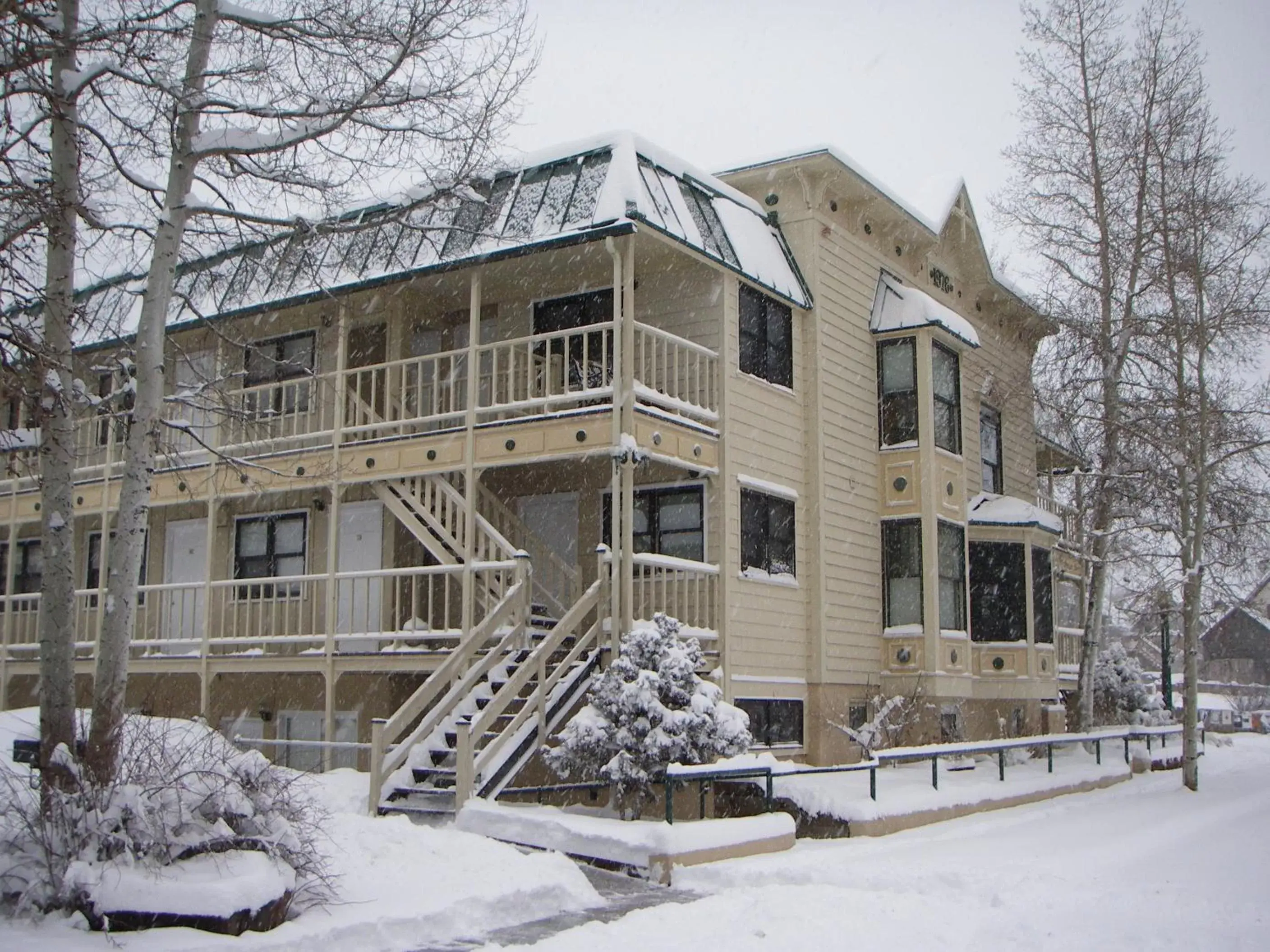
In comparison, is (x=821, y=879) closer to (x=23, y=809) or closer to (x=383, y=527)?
(x=23, y=809)

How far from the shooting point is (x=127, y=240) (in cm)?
1076

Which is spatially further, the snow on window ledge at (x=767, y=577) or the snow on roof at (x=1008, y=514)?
the snow on roof at (x=1008, y=514)

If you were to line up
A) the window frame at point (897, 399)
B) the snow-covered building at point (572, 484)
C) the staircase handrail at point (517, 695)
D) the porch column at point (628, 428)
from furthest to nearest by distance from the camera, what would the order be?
1. the window frame at point (897, 399)
2. the snow-covered building at point (572, 484)
3. the porch column at point (628, 428)
4. the staircase handrail at point (517, 695)

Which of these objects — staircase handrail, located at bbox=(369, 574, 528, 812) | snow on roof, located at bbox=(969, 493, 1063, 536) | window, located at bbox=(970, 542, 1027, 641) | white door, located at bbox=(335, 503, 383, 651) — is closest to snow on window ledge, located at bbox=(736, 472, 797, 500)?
staircase handrail, located at bbox=(369, 574, 528, 812)

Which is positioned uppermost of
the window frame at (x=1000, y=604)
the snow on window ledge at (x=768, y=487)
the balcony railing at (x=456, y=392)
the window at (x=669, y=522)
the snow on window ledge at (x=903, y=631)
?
the balcony railing at (x=456, y=392)

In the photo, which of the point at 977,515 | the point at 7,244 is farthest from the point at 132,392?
the point at 977,515

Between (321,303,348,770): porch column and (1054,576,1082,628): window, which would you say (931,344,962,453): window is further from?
(321,303,348,770): porch column

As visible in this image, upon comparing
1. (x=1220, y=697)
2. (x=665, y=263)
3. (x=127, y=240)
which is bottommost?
(x=1220, y=697)

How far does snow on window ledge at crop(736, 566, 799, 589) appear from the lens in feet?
57.9

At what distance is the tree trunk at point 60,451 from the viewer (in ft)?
28.8

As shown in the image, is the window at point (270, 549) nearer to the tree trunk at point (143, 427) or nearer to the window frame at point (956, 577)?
the window frame at point (956, 577)

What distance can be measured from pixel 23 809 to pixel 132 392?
15.8 ft

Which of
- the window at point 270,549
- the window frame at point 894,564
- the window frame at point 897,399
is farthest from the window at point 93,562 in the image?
the window frame at point 897,399

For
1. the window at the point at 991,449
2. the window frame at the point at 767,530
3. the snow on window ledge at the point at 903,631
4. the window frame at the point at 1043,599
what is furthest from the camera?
the window at the point at 991,449
